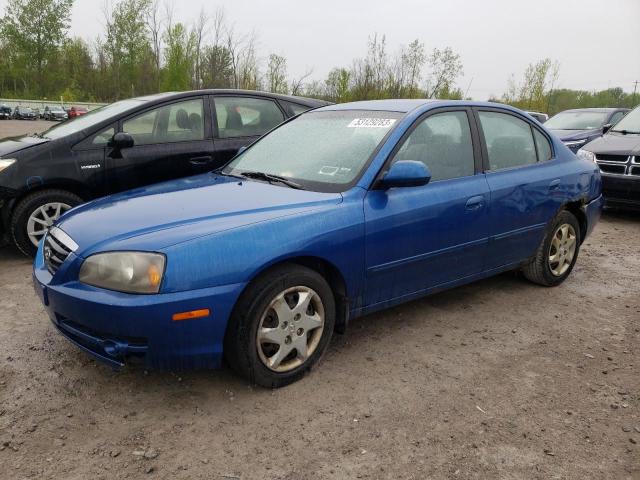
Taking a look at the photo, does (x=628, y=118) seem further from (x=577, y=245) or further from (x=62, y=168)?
(x=62, y=168)

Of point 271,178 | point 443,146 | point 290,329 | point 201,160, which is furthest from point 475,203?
point 201,160

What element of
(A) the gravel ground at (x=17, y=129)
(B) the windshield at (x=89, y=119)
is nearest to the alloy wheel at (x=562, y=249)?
(B) the windshield at (x=89, y=119)

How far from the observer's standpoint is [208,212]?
282 centimetres

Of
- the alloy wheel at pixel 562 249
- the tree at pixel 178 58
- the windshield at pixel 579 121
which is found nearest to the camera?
the alloy wheel at pixel 562 249

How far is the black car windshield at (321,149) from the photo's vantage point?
3.24 m

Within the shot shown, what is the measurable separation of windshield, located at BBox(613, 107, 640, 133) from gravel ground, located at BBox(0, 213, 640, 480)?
5.65 m

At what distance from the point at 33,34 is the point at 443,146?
62.4 m

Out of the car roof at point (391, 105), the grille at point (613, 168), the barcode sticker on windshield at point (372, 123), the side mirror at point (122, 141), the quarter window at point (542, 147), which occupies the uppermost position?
the car roof at point (391, 105)

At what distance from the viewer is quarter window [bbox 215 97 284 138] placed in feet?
18.7

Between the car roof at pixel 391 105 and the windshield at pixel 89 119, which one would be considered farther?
the windshield at pixel 89 119

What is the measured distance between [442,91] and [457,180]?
79.9 ft

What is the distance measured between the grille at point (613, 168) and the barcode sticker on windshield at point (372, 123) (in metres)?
5.38

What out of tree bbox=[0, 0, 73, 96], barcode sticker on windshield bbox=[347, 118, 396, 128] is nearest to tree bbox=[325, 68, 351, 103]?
barcode sticker on windshield bbox=[347, 118, 396, 128]

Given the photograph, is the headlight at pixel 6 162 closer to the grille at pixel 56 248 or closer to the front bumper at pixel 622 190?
the grille at pixel 56 248
